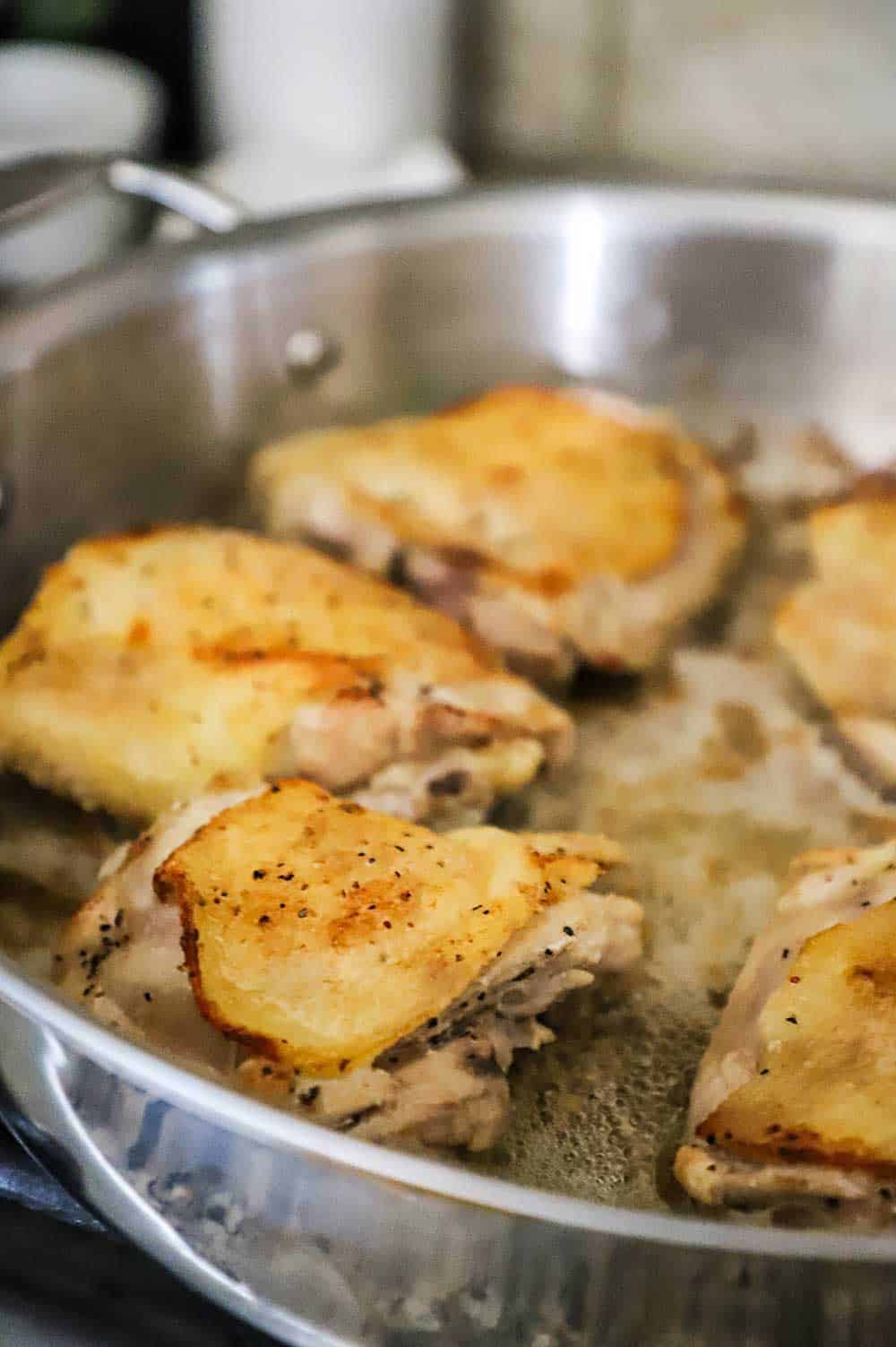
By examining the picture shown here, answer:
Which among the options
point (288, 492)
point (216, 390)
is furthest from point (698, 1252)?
point (216, 390)

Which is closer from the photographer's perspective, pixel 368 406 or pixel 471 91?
pixel 368 406

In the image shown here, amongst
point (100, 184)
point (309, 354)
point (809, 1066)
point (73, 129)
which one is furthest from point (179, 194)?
point (809, 1066)

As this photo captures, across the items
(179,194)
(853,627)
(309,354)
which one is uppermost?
(179,194)

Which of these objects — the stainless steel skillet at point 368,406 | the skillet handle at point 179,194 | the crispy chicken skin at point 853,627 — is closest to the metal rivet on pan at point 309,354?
the stainless steel skillet at point 368,406

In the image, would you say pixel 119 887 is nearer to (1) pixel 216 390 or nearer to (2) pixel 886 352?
(1) pixel 216 390

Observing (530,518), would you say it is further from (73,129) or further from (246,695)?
(73,129)

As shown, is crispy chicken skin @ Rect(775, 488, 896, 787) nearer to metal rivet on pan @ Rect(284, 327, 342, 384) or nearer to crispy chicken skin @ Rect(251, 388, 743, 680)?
crispy chicken skin @ Rect(251, 388, 743, 680)
